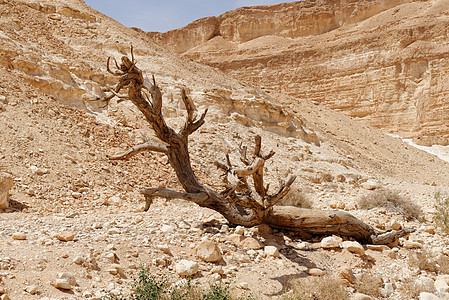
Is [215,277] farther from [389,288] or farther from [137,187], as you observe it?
[137,187]

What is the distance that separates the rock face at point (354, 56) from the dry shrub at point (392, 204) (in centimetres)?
2167

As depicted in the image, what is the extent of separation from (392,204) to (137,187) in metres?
5.84

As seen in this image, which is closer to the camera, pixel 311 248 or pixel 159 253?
pixel 159 253

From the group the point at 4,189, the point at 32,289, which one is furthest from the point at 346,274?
the point at 4,189

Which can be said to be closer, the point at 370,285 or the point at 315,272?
the point at 370,285

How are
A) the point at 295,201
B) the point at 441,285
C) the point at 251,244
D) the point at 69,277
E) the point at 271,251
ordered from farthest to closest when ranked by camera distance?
the point at 295,201 < the point at 251,244 < the point at 271,251 < the point at 441,285 < the point at 69,277

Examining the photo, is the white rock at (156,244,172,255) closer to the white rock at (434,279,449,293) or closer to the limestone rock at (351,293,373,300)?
the limestone rock at (351,293,373,300)

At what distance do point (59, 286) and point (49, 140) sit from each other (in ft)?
18.8

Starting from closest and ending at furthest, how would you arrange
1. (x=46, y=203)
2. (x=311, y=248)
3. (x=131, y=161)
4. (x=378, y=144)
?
1. (x=311, y=248)
2. (x=46, y=203)
3. (x=131, y=161)
4. (x=378, y=144)

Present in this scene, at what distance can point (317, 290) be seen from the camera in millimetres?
4078

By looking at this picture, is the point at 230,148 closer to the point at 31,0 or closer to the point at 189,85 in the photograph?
the point at 189,85

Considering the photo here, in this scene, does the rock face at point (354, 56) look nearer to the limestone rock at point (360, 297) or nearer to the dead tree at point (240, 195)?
the dead tree at point (240, 195)

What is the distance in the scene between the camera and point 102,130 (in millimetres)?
9758

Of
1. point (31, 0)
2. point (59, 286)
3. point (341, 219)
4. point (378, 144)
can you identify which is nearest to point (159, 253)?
point (59, 286)
